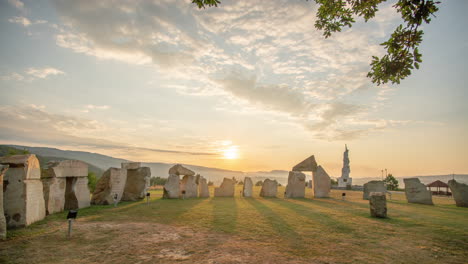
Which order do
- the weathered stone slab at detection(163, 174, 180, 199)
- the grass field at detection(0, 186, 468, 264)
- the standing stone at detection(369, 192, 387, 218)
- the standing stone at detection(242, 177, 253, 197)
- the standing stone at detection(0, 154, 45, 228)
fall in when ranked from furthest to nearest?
the standing stone at detection(242, 177, 253, 197) → the weathered stone slab at detection(163, 174, 180, 199) → the standing stone at detection(369, 192, 387, 218) → the standing stone at detection(0, 154, 45, 228) → the grass field at detection(0, 186, 468, 264)

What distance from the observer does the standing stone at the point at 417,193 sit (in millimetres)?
14883

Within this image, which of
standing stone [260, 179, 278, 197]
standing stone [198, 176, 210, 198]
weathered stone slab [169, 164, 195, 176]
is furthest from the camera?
standing stone [260, 179, 278, 197]

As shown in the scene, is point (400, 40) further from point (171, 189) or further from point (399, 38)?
point (171, 189)

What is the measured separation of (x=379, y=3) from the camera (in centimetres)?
745

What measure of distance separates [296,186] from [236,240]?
12613 millimetres

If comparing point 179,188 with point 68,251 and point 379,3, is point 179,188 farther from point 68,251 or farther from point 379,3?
point 379,3

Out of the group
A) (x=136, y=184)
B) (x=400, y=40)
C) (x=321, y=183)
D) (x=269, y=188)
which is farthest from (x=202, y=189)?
(x=400, y=40)

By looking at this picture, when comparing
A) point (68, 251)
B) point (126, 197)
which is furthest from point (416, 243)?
point (126, 197)

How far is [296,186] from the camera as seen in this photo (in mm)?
17812

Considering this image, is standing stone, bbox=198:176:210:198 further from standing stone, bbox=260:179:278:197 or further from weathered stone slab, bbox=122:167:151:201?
standing stone, bbox=260:179:278:197

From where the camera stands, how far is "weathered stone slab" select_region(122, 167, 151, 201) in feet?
49.1

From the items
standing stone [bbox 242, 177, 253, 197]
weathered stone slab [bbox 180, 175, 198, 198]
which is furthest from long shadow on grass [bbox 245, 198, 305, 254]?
weathered stone slab [bbox 180, 175, 198, 198]

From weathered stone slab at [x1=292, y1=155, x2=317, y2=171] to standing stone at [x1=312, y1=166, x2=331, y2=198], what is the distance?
1.25ft

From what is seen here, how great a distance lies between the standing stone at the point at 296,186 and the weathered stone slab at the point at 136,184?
10236 mm
